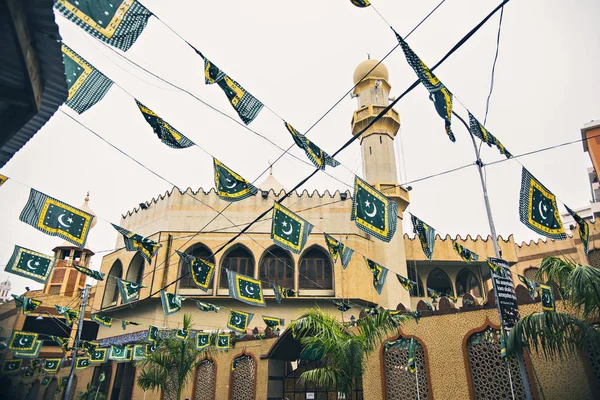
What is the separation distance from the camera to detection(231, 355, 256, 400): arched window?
14.5 m

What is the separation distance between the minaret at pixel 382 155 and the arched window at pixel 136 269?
39.3ft

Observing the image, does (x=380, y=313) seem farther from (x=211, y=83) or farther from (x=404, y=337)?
(x=211, y=83)

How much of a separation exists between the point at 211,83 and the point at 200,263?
21.2 ft

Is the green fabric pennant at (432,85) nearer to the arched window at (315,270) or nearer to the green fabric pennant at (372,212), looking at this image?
the green fabric pennant at (372,212)

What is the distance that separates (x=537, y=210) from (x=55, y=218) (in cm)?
936

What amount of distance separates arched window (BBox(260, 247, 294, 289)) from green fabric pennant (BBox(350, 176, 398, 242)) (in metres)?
11.7

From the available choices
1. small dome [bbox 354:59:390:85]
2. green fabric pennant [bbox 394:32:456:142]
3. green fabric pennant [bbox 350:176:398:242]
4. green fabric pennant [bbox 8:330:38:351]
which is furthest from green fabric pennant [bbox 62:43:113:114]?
small dome [bbox 354:59:390:85]

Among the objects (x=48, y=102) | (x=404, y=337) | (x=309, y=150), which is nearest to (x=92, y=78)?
(x=48, y=102)

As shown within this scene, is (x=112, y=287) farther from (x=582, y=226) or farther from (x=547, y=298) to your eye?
(x=582, y=226)

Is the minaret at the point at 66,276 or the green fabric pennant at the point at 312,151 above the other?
the minaret at the point at 66,276

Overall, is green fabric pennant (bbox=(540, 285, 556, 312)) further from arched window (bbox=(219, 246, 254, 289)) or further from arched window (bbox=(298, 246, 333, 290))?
arched window (bbox=(219, 246, 254, 289))

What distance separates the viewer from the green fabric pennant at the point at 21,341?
17.2 meters

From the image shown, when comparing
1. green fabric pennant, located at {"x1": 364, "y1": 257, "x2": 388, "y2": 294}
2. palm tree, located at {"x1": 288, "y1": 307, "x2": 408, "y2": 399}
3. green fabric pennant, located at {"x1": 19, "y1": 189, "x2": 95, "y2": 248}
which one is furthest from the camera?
green fabric pennant, located at {"x1": 364, "y1": 257, "x2": 388, "y2": 294}

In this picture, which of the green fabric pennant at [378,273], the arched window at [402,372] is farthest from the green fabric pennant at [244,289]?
the arched window at [402,372]
